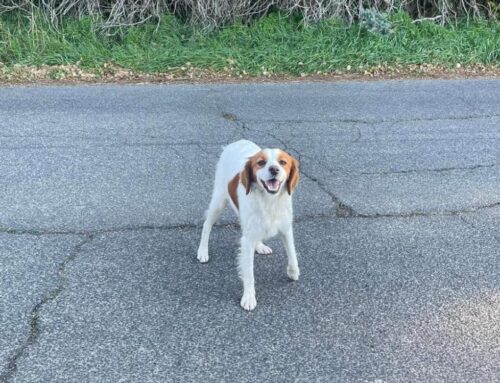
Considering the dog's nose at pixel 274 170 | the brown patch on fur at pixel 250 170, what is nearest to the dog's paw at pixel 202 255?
the brown patch on fur at pixel 250 170

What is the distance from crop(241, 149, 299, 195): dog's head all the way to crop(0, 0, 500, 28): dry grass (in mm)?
8375

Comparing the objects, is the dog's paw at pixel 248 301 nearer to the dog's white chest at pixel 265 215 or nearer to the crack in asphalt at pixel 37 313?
the dog's white chest at pixel 265 215

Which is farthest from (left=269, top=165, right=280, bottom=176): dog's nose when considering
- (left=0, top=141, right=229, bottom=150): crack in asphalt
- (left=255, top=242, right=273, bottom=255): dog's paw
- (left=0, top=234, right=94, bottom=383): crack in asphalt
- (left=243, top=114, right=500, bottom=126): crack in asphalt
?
(left=243, top=114, right=500, bottom=126): crack in asphalt

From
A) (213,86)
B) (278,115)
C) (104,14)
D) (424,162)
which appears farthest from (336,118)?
(104,14)

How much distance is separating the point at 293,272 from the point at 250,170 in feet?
2.87

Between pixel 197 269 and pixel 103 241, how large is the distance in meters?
0.84

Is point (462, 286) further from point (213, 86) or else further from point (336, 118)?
point (213, 86)

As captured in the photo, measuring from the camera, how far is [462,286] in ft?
13.5

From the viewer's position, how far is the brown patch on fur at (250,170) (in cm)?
358

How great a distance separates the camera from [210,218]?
4359mm

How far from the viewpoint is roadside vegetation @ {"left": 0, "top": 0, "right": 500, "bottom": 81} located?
9.82 metres

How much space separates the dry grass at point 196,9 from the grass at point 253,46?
23 centimetres

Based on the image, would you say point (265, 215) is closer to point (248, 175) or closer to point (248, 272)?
point (248, 175)

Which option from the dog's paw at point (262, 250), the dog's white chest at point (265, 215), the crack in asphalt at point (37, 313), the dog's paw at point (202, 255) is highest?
the dog's white chest at point (265, 215)
